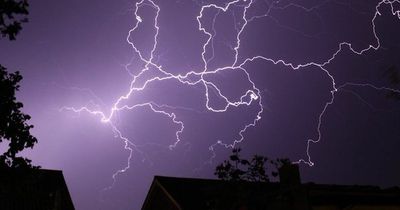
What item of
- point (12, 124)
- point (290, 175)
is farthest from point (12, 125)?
point (290, 175)

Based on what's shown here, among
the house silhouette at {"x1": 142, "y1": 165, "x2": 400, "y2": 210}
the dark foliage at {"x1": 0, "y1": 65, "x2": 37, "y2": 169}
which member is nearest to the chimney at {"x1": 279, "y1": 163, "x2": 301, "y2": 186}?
the house silhouette at {"x1": 142, "y1": 165, "x2": 400, "y2": 210}

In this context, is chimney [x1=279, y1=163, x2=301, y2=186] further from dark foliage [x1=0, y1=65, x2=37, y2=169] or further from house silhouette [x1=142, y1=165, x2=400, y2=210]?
dark foliage [x1=0, y1=65, x2=37, y2=169]

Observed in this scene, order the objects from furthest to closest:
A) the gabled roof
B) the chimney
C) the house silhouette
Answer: the gabled roof
the chimney
the house silhouette

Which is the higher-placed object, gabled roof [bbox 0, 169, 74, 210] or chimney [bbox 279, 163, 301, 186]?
gabled roof [bbox 0, 169, 74, 210]

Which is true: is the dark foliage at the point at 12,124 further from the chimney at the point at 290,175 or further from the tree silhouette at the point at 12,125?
the chimney at the point at 290,175

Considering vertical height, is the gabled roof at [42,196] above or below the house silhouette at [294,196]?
above

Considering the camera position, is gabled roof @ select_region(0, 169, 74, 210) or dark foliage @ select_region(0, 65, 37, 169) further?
gabled roof @ select_region(0, 169, 74, 210)

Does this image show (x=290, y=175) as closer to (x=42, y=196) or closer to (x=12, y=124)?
(x=12, y=124)

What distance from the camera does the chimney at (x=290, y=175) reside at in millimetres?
8480

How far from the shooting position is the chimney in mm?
8480

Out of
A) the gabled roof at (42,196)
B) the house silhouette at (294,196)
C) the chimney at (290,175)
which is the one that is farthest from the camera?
the gabled roof at (42,196)

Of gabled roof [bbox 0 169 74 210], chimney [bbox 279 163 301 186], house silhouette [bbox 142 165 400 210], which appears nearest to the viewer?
house silhouette [bbox 142 165 400 210]

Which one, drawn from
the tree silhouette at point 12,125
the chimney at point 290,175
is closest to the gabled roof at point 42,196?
the tree silhouette at point 12,125

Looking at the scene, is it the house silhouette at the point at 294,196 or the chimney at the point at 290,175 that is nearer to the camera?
the house silhouette at the point at 294,196
